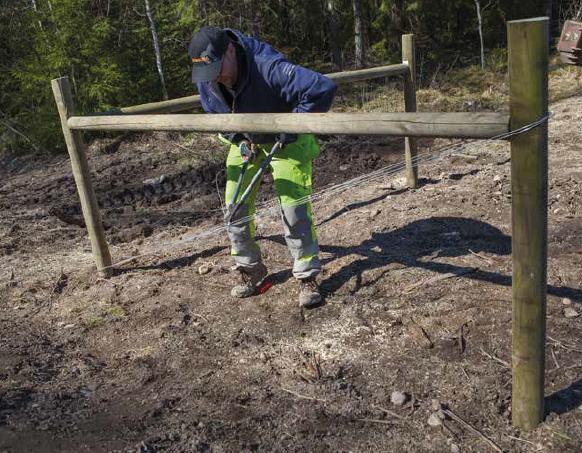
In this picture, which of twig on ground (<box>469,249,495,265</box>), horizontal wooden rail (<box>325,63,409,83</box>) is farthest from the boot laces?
horizontal wooden rail (<box>325,63,409,83</box>)

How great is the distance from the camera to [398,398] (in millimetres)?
2957

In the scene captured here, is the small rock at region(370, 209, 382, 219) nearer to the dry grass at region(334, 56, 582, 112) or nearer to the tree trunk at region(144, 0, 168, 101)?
the dry grass at region(334, 56, 582, 112)

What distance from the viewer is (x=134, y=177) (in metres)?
8.00

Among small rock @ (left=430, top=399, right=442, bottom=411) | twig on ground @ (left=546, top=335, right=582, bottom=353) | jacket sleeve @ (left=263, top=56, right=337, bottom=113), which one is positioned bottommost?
small rock @ (left=430, top=399, right=442, bottom=411)

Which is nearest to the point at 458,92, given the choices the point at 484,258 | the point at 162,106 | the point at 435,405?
the point at 484,258

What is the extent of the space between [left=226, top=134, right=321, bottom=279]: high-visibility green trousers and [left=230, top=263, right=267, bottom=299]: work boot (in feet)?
0.17

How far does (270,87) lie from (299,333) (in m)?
1.52

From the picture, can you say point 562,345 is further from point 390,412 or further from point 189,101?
point 189,101

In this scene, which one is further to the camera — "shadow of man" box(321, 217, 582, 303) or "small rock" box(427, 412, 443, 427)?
"shadow of man" box(321, 217, 582, 303)

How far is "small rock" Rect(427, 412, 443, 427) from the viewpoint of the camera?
9.07 feet

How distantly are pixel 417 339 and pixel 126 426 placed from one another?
165 cm

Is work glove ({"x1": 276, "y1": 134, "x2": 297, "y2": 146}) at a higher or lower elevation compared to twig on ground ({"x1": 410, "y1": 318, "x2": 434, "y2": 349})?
higher

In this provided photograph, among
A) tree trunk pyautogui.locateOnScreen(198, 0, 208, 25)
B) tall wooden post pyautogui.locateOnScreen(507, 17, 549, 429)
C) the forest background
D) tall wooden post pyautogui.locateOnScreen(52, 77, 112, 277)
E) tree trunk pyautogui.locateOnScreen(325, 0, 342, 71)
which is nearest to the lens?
tall wooden post pyautogui.locateOnScreen(507, 17, 549, 429)

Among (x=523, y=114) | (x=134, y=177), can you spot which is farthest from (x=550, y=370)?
(x=134, y=177)
